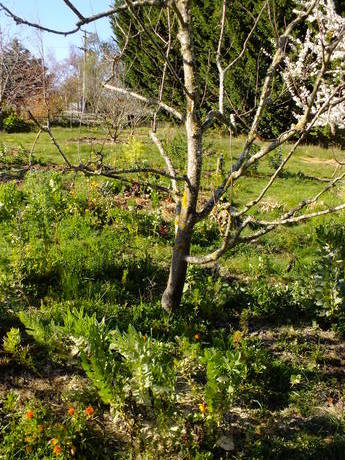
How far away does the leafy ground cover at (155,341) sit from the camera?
2.41 meters

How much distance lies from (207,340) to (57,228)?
219 centimetres

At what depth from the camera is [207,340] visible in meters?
3.34

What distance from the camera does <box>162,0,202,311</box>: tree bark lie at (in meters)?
2.81

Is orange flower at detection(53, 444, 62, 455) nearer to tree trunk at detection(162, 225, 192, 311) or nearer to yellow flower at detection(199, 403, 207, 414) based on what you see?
yellow flower at detection(199, 403, 207, 414)

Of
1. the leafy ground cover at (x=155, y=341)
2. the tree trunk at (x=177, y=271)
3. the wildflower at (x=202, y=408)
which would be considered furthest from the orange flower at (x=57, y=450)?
the tree trunk at (x=177, y=271)

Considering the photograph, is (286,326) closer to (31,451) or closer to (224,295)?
(224,295)

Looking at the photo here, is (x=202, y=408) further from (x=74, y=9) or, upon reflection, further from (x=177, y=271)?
(x=74, y=9)

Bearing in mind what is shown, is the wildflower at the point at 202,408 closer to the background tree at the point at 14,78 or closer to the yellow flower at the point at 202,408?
the yellow flower at the point at 202,408

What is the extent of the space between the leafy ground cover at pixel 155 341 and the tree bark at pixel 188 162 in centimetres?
16

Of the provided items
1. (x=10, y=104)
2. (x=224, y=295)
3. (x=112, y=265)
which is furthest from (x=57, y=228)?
(x=10, y=104)

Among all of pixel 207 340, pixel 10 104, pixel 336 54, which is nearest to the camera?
pixel 207 340

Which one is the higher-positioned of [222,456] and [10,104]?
[10,104]

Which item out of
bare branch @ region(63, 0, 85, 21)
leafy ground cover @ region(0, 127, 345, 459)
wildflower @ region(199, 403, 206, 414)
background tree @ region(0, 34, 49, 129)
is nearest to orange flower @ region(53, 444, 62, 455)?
leafy ground cover @ region(0, 127, 345, 459)

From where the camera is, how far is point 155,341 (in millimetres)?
2701
